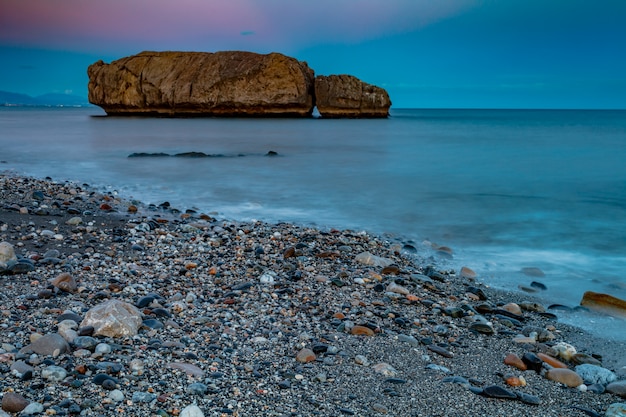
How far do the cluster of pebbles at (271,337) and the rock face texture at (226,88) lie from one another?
4819 centimetres

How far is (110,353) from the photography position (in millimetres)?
2695

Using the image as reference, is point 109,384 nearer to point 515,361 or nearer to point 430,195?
point 515,361

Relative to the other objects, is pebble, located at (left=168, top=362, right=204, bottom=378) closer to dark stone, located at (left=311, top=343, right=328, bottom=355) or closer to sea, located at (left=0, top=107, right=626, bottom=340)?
dark stone, located at (left=311, top=343, right=328, bottom=355)

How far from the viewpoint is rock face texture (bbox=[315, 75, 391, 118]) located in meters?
52.8

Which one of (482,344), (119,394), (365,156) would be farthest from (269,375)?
(365,156)

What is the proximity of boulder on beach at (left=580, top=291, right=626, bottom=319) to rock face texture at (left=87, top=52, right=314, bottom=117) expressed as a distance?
48784 mm

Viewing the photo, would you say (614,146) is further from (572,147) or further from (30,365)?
(30,365)

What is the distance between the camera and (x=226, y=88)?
53.1m

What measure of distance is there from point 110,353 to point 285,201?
6.71m

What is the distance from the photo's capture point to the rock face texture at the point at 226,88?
52.0 m

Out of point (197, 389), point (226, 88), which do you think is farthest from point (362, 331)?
point (226, 88)

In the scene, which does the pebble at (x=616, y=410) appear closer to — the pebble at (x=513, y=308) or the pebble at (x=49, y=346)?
the pebble at (x=513, y=308)

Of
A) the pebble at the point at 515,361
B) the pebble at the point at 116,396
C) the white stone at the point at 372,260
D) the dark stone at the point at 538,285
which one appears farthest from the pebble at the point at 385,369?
the dark stone at the point at 538,285

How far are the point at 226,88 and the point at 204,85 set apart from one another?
7.77 ft
